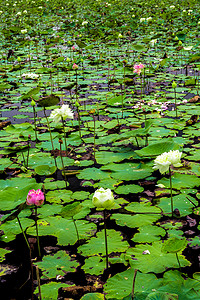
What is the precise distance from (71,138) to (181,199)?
53.4 inches

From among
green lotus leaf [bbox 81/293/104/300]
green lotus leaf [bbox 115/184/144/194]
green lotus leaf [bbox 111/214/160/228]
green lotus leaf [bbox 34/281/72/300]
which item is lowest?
green lotus leaf [bbox 34/281/72/300]

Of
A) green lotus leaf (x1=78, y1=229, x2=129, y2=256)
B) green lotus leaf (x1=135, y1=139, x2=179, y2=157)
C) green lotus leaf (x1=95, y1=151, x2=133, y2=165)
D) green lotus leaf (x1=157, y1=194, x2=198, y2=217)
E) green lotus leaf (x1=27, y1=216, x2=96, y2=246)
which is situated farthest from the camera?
green lotus leaf (x1=95, y1=151, x2=133, y2=165)

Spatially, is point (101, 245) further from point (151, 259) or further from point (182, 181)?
point (182, 181)

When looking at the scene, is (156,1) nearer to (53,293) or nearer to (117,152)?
(117,152)

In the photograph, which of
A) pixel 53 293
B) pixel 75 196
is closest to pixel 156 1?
pixel 75 196

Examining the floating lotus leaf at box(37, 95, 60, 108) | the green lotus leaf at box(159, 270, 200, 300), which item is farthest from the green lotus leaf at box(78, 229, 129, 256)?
the floating lotus leaf at box(37, 95, 60, 108)

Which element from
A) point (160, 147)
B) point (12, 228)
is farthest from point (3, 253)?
point (160, 147)

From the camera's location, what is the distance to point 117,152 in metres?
2.81

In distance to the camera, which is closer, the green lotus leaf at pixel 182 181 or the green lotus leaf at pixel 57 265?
the green lotus leaf at pixel 57 265

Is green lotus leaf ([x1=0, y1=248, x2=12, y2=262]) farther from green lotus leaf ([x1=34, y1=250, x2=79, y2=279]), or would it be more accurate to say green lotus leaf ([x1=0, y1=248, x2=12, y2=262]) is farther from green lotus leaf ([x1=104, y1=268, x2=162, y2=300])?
green lotus leaf ([x1=104, y1=268, x2=162, y2=300])

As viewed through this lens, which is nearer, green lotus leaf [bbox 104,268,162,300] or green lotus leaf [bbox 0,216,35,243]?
green lotus leaf [bbox 104,268,162,300]

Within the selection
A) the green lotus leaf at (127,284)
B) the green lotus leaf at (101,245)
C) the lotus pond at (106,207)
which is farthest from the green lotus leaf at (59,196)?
the green lotus leaf at (127,284)

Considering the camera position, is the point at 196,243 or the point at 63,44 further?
the point at 63,44

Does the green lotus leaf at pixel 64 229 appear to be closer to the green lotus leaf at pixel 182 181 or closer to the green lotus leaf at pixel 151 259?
the green lotus leaf at pixel 151 259
